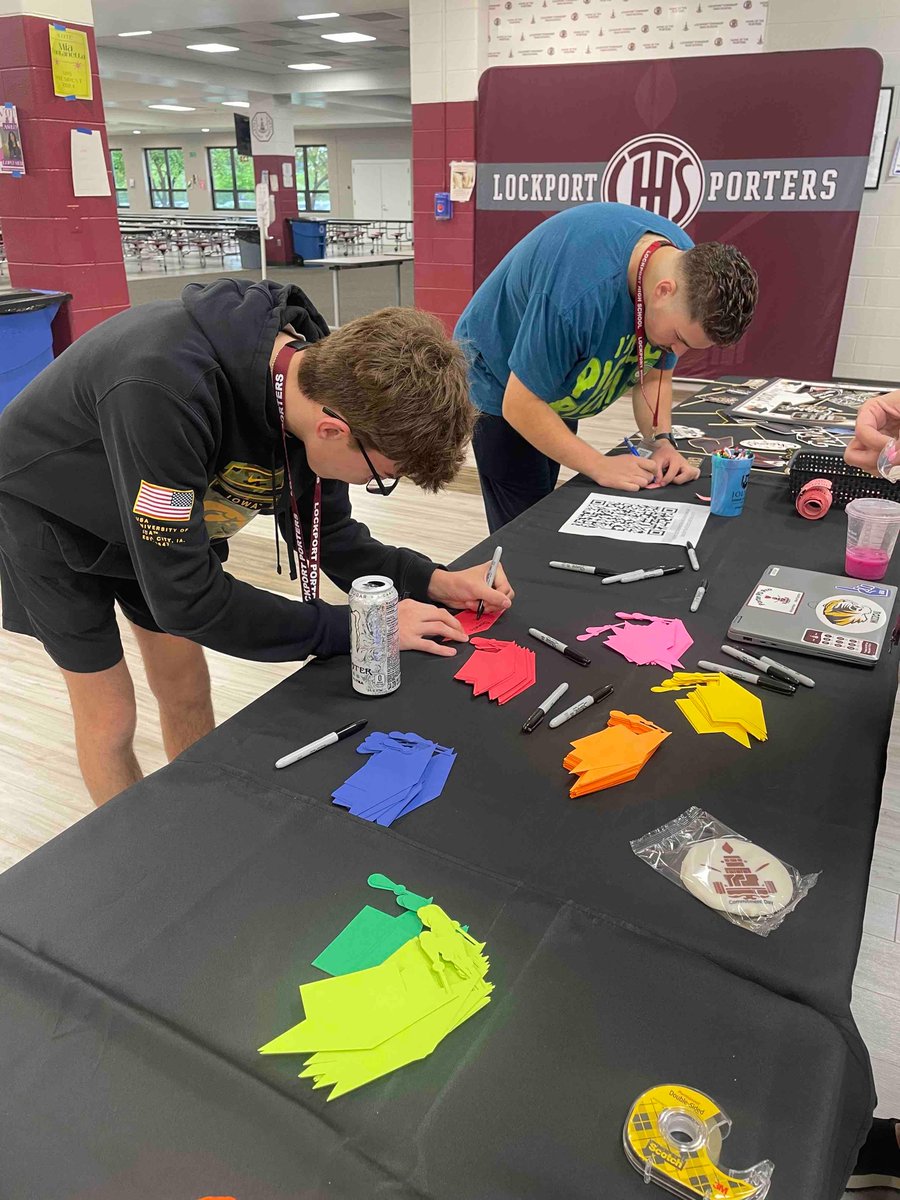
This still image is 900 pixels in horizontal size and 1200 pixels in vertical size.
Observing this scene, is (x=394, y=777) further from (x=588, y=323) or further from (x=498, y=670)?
(x=588, y=323)

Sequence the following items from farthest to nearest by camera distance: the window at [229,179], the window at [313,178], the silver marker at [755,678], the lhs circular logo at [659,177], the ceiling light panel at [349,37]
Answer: the window at [229,179], the window at [313,178], the ceiling light panel at [349,37], the lhs circular logo at [659,177], the silver marker at [755,678]

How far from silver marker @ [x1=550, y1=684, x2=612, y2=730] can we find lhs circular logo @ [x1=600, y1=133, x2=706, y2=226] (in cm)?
496

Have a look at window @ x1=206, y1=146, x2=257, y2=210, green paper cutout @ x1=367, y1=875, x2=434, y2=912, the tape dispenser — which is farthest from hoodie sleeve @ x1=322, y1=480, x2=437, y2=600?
window @ x1=206, y1=146, x2=257, y2=210

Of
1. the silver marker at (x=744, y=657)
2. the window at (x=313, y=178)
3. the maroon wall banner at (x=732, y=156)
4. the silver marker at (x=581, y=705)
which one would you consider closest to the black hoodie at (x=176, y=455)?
the silver marker at (x=581, y=705)

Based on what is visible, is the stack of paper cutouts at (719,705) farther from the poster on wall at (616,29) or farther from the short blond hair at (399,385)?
the poster on wall at (616,29)

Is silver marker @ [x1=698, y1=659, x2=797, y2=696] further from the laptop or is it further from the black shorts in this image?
the black shorts

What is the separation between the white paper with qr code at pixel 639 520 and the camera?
1718mm

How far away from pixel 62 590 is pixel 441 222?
5.51 metres

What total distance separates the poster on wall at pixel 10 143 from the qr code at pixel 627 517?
3.93 m

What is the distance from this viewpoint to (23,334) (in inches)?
160

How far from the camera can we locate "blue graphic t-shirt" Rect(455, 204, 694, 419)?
5.52 ft

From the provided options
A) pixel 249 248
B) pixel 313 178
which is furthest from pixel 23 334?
pixel 313 178

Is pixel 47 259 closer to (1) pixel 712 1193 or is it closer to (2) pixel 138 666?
(2) pixel 138 666

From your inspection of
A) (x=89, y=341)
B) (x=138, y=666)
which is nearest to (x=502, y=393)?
(x=89, y=341)
